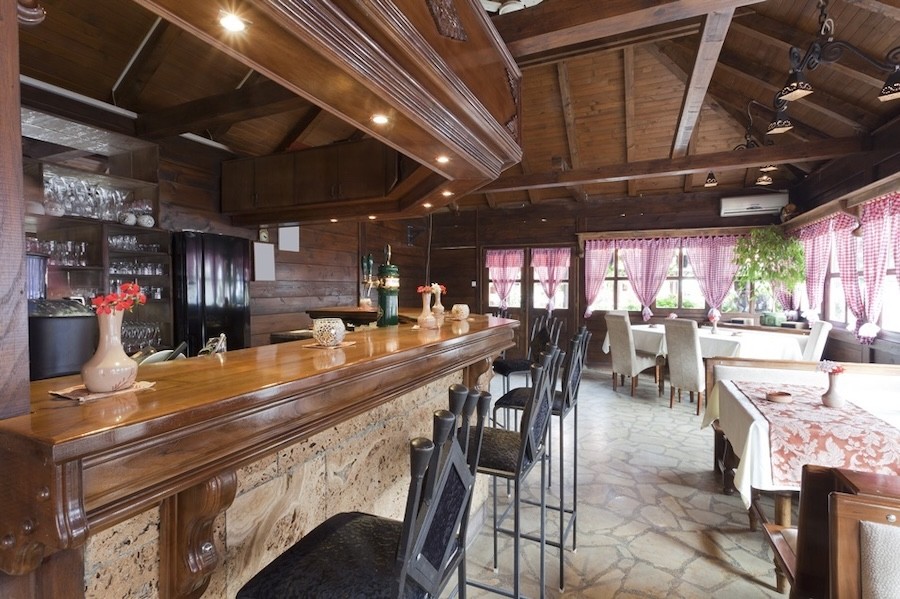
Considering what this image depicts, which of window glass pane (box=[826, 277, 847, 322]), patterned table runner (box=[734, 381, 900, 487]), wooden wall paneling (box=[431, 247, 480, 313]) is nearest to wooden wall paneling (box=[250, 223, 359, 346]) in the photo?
wooden wall paneling (box=[431, 247, 480, 313])

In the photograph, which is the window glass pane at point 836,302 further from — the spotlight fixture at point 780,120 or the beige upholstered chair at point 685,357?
the spotlight fixture at point 780,120

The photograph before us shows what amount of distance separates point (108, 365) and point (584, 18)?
2430mm

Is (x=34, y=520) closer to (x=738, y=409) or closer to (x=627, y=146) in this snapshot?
(x=738, y=409)

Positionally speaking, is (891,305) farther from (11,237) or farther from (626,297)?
(11,237)

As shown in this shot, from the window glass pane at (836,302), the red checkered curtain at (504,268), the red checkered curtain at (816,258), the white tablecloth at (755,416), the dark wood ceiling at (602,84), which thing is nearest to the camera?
the white tablecloth at (755,416)

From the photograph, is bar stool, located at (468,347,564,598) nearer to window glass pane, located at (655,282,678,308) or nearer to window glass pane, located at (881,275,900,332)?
window glass pane, located at (881,275,900,332)

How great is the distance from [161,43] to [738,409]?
4909 millimetres

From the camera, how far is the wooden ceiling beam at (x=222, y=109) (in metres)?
3.41

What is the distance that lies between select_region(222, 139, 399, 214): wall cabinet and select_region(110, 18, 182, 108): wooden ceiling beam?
100 centimetres

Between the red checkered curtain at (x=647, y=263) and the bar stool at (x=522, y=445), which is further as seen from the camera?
the red checkered curtain at (x=647, y=263)

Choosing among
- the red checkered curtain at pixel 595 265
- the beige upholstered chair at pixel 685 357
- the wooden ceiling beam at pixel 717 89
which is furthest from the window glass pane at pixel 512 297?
the wooden ceiling beam at pixel 717 89

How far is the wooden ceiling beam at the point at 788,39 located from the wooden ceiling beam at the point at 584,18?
230cm

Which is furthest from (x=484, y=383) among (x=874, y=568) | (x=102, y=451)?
(x=102, y=451)

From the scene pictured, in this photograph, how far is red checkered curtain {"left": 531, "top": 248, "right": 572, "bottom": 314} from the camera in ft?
26.3
